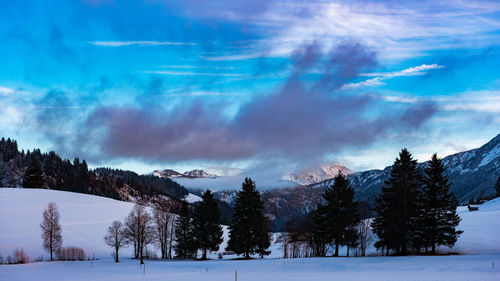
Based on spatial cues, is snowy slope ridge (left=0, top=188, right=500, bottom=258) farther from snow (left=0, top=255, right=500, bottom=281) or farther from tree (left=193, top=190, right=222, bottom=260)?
tree (left=193, top=190, right=222, bottom=260)

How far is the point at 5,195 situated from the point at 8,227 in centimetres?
3209

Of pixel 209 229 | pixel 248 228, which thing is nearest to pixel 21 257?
pixel 209 229

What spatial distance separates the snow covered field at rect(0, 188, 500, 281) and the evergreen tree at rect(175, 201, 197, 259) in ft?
35.0

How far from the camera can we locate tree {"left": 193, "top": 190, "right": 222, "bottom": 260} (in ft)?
242

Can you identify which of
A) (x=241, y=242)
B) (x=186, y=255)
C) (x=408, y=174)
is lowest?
(x=186, y=255)

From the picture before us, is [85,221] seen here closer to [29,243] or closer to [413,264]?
[29,243]

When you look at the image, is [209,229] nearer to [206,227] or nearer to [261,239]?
[206,227]

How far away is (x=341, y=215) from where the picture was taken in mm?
62312

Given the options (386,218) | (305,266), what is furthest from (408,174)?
(305,266)

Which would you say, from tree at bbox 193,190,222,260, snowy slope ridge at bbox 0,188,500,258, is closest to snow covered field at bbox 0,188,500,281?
snowy slope ridge at bbox 0,188,500,258

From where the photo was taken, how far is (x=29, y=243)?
261 ft

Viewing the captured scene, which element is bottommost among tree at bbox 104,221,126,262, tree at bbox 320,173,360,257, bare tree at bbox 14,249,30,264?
bare tree at bbox 14,249,30,264

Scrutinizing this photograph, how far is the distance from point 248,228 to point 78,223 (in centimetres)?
6006

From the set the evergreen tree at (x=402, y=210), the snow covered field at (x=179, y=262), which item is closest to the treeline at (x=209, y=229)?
the snow covered field at (x=179, y=262)
